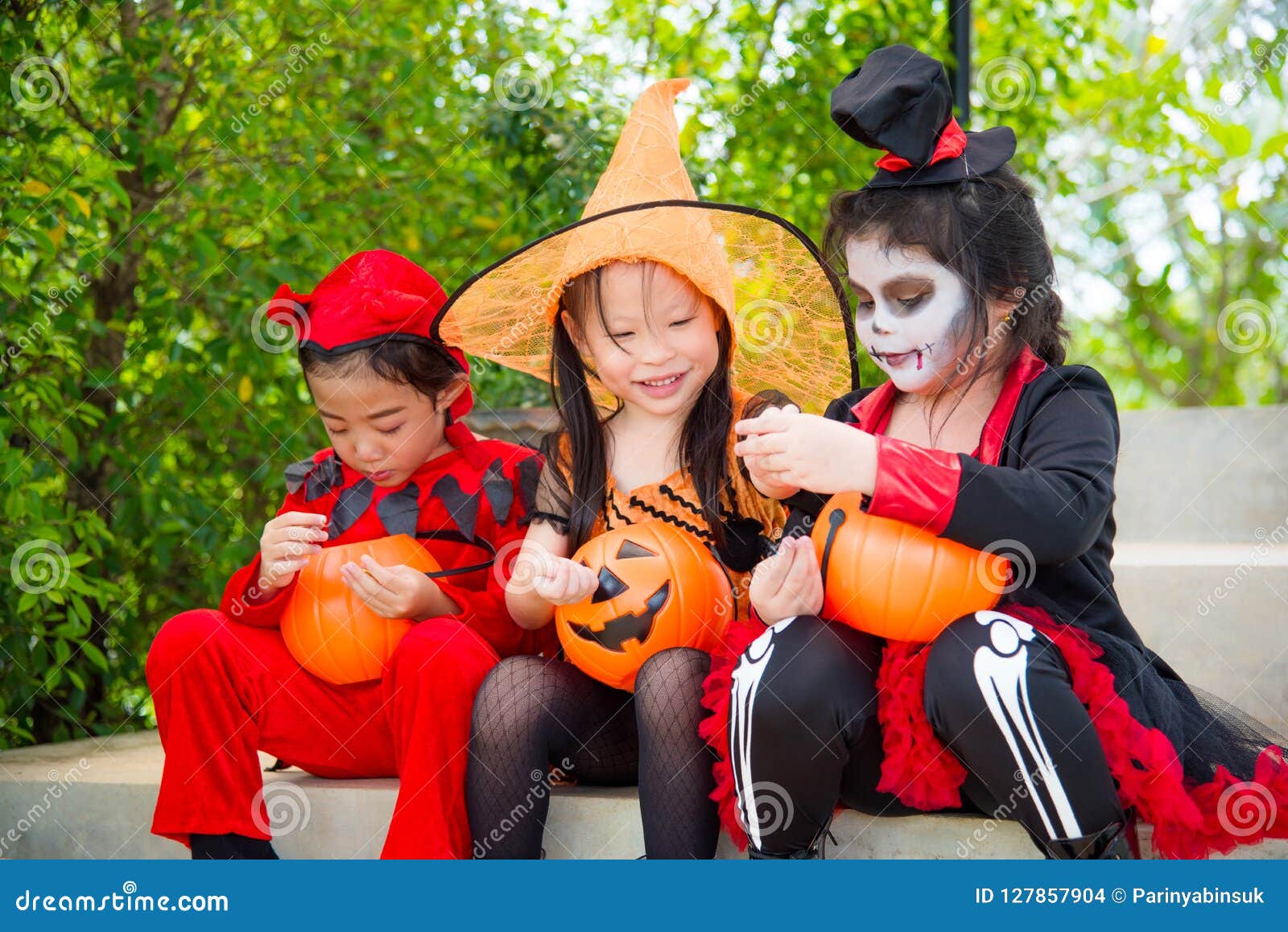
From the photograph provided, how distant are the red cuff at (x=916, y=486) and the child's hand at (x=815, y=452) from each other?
2 centimetres

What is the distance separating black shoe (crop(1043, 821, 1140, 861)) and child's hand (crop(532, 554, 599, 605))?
0.85 m

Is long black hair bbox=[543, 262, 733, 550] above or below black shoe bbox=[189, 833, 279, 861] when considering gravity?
above

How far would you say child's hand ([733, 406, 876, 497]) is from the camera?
194cm

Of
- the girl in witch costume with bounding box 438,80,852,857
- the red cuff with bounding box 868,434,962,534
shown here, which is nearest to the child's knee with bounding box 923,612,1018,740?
the red cuff with bounding box 868,434,962,534

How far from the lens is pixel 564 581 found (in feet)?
7.21

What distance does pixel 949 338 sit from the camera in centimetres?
215

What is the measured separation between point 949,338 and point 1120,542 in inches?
83.8

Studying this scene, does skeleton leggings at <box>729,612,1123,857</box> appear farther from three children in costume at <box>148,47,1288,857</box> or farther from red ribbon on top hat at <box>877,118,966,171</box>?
red ribbon on top hat at <box>877,118,966,171</box>

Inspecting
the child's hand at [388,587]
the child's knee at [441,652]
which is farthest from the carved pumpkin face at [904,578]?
the child's hand at [388,587]

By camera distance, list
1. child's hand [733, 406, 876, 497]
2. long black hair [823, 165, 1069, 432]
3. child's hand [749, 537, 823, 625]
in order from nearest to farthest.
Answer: child's hand [733, 406, 876, 497], child's hand [749, 537, 823, 625], long black hair [823, 165, 1069, 432]

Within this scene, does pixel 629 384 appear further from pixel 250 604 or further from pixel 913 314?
pixel 250 604
